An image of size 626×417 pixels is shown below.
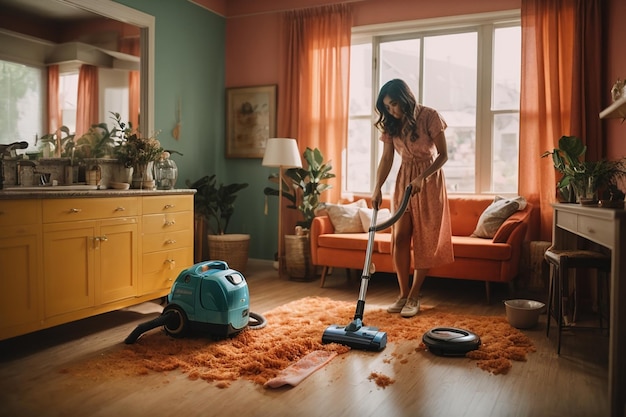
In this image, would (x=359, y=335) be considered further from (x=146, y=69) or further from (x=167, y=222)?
(x=146, y=69)

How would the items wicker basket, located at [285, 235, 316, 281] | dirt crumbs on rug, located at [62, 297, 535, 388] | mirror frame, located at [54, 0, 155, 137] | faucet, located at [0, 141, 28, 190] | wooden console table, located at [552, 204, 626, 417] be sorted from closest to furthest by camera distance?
1. wooden console table, located at [552, 204, 626, 417]
2. dirt crumbs on rug, located at [62, 297, 535, 388]
3. faucet, located at [0, 141, 28, 190]
4. mirror frame, located at [54, 0, 155, 137]
5. wicker basket, located at [285, 235, 316, 281]

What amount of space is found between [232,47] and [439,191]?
3.20m

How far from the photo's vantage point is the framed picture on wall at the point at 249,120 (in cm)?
557

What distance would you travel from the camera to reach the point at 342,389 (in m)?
2.30

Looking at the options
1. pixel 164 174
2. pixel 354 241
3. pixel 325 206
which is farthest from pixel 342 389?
pixel 325 206

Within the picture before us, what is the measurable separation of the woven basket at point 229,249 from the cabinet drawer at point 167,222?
1058 millimetres

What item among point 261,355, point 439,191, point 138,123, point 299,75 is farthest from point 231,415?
point 299,75

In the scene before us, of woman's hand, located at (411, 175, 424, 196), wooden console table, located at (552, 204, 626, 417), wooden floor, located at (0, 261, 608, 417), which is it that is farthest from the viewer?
woman's hand, located at (411, 175, 424, 196)

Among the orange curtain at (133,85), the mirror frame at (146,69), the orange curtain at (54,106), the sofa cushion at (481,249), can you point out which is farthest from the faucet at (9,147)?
the sofa cushion at (481,249)

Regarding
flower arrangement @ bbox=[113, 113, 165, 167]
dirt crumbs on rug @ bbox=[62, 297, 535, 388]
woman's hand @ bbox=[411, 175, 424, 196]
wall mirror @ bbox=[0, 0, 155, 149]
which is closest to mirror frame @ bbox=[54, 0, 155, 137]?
wall mirror @ bbox=[0, 0, 155, 149]

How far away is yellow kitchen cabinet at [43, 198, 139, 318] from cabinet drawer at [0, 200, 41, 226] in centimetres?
6

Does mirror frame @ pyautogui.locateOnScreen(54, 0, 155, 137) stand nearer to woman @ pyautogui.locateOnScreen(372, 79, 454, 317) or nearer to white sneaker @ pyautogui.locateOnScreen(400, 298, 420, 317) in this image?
woman @ pyautogui.locateOnScreen(372, 79, 454, 317)

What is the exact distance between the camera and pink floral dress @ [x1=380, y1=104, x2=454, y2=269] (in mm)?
3539

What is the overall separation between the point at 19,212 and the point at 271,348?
55.4 inches
